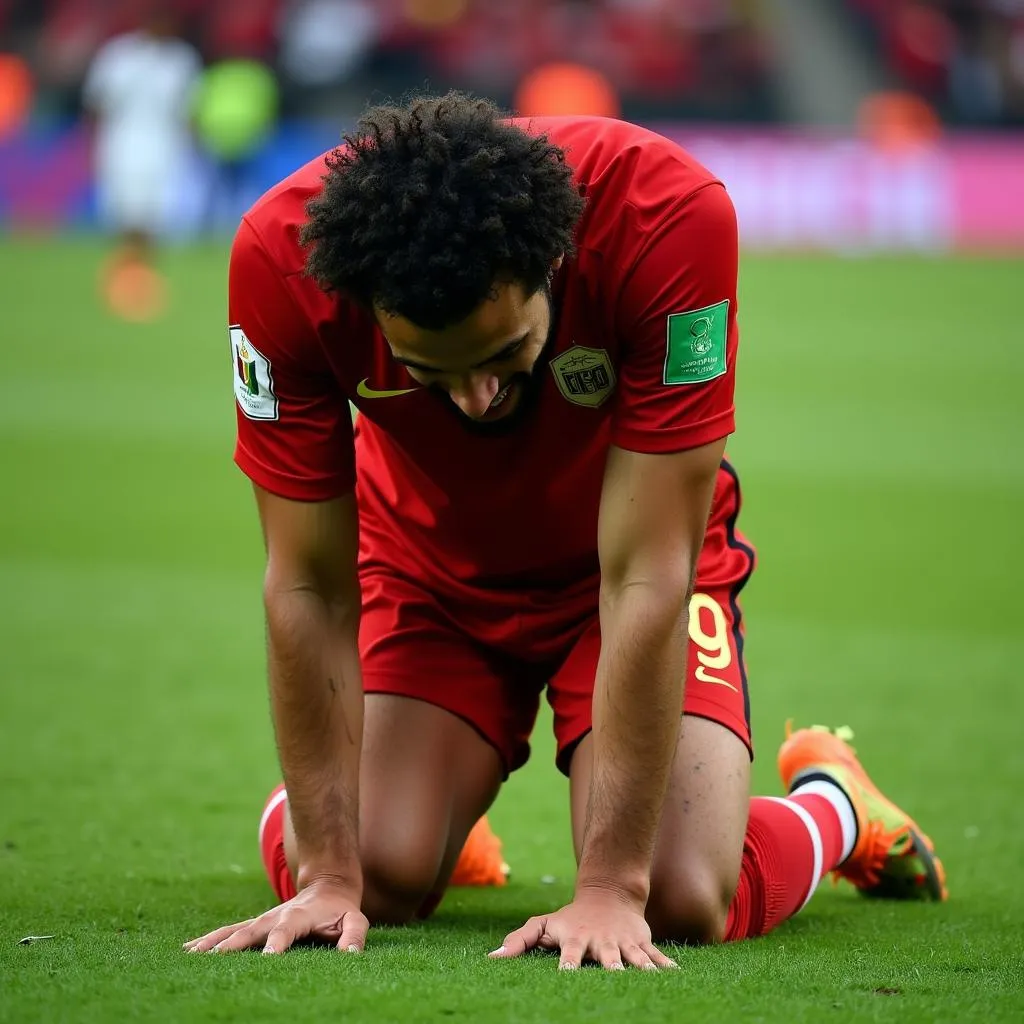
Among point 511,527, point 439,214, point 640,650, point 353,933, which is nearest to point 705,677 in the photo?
point 511,527

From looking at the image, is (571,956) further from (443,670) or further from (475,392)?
(443,670)

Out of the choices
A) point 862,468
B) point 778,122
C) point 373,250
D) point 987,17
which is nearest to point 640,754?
point 373,250

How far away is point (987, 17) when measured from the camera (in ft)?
74.7

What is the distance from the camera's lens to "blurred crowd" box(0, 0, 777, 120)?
23.2 meters

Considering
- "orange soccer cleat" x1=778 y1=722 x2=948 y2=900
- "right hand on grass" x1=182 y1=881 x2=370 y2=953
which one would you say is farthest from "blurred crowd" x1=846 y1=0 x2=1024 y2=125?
"right hand on grass" x1=182 y1=881 x2=370 y2=953

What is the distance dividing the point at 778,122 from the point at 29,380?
12874mm

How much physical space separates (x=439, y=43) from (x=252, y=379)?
21897 mm

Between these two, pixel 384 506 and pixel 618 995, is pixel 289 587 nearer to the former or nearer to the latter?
pixel 384 506

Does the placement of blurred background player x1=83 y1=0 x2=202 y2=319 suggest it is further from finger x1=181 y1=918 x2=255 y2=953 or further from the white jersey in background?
finger x1=181 y1=918 x2=255 y2=953

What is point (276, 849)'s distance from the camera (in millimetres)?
3572

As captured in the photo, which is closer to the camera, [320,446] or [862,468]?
[320,446]

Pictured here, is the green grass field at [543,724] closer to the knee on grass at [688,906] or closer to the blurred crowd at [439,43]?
the knee on grass at [688,906]

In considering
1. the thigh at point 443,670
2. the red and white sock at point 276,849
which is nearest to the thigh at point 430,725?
the thigh at point 443,670

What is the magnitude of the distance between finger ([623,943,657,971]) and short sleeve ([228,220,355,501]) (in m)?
0.97
